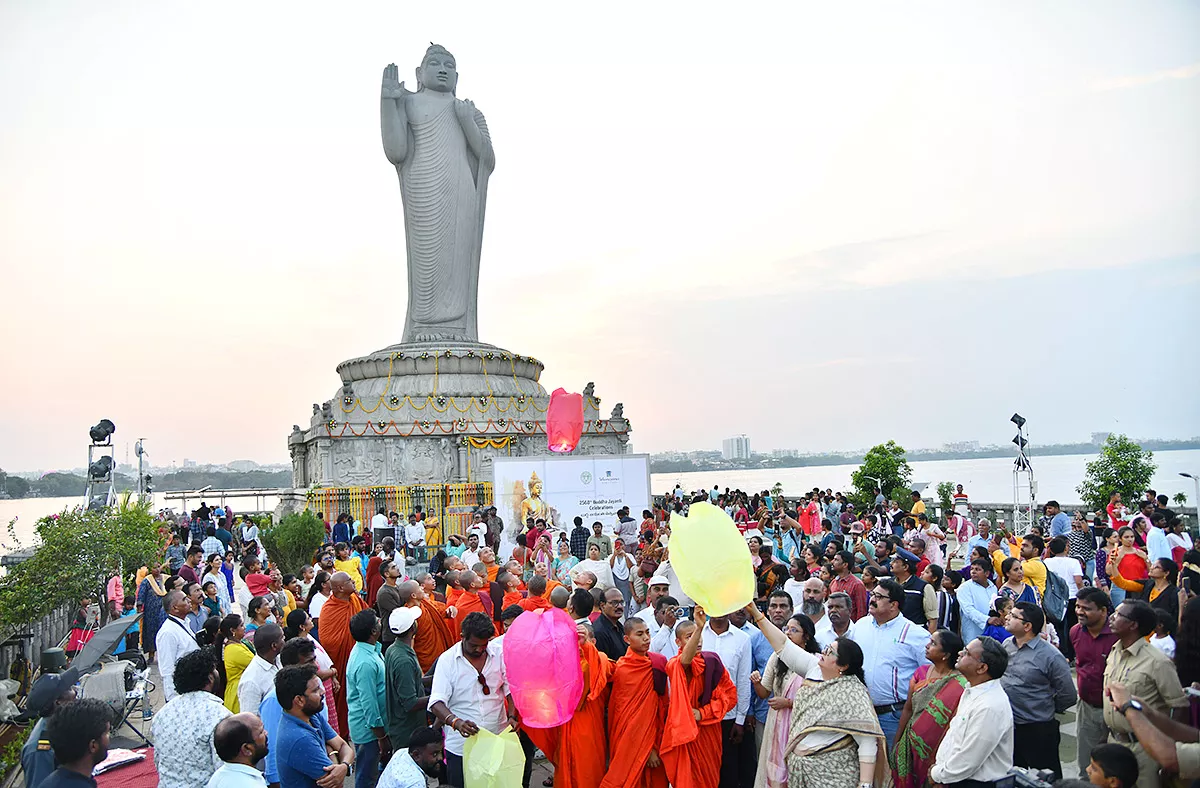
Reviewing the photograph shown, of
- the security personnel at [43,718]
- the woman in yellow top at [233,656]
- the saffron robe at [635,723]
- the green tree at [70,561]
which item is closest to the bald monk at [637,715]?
the saffron robe at [635,723]

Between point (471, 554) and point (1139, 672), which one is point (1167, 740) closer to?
point (1139, 672)

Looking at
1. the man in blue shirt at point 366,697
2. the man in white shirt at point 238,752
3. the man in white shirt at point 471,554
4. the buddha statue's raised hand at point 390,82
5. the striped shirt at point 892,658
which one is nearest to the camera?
the man in white shirt at point 238,752

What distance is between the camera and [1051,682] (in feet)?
15.7

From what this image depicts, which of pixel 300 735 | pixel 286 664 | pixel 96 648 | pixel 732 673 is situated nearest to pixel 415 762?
pixel 300 735

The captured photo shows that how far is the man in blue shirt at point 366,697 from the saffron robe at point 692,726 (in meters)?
1.68

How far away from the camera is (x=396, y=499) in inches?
776

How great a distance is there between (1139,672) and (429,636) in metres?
4.37

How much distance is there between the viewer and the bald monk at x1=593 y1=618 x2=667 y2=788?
4.89 metres

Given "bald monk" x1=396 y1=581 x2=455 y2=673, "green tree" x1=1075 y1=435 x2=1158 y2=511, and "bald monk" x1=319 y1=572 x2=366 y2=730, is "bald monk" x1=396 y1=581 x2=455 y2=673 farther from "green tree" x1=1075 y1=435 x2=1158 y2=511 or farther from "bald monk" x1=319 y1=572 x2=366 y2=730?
"green tree" x1=1075 y1=435 x2=1158 y2=511

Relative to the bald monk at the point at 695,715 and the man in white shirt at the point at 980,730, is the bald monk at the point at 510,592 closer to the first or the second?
the bald monk at the point at 695,715

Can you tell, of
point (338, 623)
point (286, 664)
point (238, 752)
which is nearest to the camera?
point (238, 752)

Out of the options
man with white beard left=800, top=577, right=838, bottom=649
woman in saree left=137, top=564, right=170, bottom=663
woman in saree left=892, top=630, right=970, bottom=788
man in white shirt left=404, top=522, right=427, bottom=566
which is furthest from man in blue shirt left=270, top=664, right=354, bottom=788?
man in white shirt left=404, top=522, right=427, bottom=566

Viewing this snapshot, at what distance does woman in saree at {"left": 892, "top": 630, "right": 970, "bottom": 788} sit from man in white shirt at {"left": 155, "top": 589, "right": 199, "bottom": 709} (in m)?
4.95

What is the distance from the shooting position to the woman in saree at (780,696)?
4594mm
